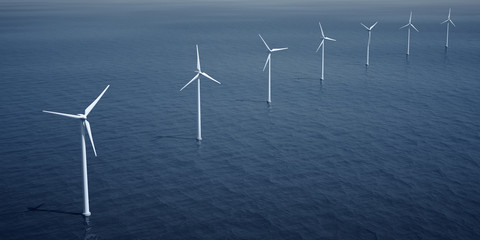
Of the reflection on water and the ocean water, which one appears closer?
the reflection on water

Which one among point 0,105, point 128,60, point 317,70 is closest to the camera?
point 0,105

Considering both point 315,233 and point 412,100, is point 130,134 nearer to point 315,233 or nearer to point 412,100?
point 315,233

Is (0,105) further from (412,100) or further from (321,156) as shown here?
(412,100)

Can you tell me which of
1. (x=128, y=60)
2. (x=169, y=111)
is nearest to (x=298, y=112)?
(x=169, y=111)

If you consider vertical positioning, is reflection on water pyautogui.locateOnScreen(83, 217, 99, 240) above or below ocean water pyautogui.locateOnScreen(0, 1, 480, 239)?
below

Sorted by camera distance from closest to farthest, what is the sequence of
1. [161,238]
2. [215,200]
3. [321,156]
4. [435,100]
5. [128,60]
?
1. [161,238]
2. [215,200]
3. [321,156]
4. [435,100]
5. [128,60]

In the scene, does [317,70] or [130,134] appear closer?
[130,134]

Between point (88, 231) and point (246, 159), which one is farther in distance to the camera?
point (246, 159)

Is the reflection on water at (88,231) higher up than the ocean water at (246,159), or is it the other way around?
the ocean water at (246,159)

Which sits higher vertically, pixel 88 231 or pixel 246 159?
pixel 246 159

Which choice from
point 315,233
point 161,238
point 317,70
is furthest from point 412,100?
point 161,238

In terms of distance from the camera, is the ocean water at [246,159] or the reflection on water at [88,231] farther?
the ocean water at [246,159]
